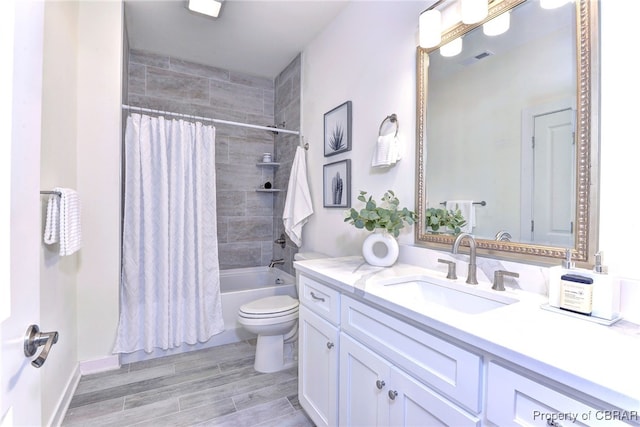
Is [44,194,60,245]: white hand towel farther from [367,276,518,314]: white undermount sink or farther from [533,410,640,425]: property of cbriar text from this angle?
[533,410,640,425]: property of cbriar text

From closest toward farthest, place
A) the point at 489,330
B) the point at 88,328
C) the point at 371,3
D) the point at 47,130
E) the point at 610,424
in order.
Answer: the point at 610,424, the point at 489,330, the point at 47,130, the point at 371,3, the point at 88,328

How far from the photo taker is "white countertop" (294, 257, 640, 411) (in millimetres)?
513

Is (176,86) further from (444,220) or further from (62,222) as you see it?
(444,220)

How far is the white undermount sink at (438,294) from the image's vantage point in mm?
998

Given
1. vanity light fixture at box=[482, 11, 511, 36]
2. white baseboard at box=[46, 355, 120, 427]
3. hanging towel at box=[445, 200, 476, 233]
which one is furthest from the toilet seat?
vanity light fixture at box=[482, 11, 511, 36]

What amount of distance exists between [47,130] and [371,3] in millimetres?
1986

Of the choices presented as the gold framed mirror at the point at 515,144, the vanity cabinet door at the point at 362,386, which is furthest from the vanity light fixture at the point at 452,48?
the vanity cabinet door at the point at 362,386

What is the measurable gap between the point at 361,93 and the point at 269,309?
164 cm

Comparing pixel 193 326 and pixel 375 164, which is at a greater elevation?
pixel 375 164

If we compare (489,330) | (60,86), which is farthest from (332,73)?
(489,330)

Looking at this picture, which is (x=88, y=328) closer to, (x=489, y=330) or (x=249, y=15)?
(x=489, y=330)

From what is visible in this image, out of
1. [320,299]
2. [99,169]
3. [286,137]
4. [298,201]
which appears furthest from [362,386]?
[286,137]

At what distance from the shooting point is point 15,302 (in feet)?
1.75

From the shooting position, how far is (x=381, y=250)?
1536 millimetres
